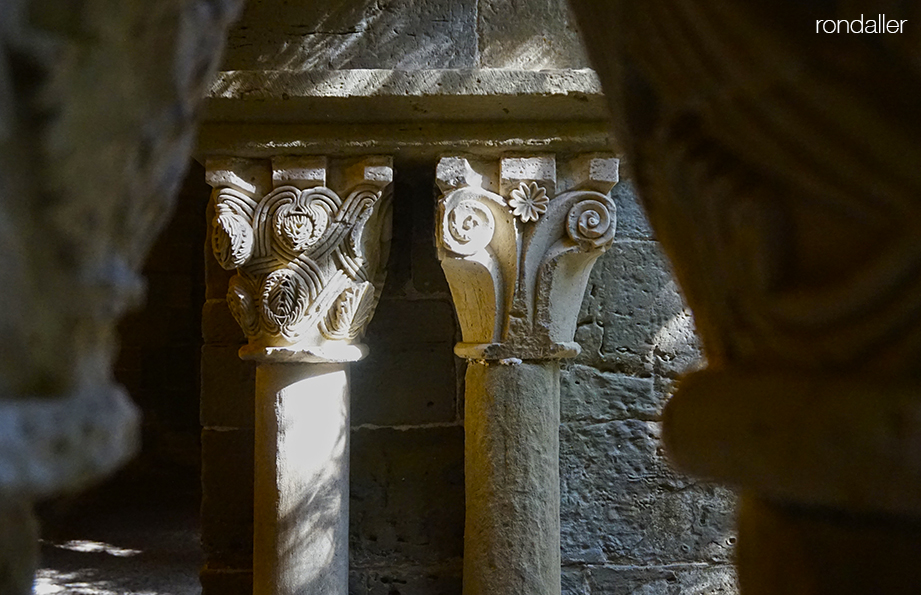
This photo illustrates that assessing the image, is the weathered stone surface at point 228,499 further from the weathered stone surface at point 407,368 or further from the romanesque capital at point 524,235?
the romanesque capital at point 524,235

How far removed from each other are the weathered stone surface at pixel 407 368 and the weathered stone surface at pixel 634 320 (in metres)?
0.48

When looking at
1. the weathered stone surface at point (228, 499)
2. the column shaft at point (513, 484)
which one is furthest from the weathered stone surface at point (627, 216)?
the weathered stone surface at point (228, 499)

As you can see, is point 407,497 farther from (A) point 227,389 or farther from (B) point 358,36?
(B) point 358,36

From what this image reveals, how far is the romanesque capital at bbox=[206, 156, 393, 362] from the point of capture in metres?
2.21

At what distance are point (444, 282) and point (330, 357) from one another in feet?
1.79

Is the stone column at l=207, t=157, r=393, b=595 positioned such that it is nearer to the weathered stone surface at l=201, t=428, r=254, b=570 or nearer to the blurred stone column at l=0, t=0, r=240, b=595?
the weathered stone surface at l=201, t=428, r=254, b=570

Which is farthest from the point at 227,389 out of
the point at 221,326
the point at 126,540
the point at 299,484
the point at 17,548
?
the point at 126,540

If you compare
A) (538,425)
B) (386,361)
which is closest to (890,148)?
(538,425)

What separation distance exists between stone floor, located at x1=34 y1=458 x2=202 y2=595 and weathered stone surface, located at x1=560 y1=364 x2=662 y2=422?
297cm

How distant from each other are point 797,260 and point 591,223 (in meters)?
1.65

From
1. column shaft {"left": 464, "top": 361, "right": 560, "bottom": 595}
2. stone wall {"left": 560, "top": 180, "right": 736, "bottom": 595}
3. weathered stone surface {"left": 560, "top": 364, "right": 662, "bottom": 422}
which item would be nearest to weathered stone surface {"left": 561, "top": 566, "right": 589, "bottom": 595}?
stone wall {"left": 560, "top": 180, "right": 736, "bottom": 595}

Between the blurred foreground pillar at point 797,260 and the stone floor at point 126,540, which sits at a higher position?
the blurred foreground pillar at point 797,260

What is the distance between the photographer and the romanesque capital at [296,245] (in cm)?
221

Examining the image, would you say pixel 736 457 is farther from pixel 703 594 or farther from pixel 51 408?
pixel 703 594
